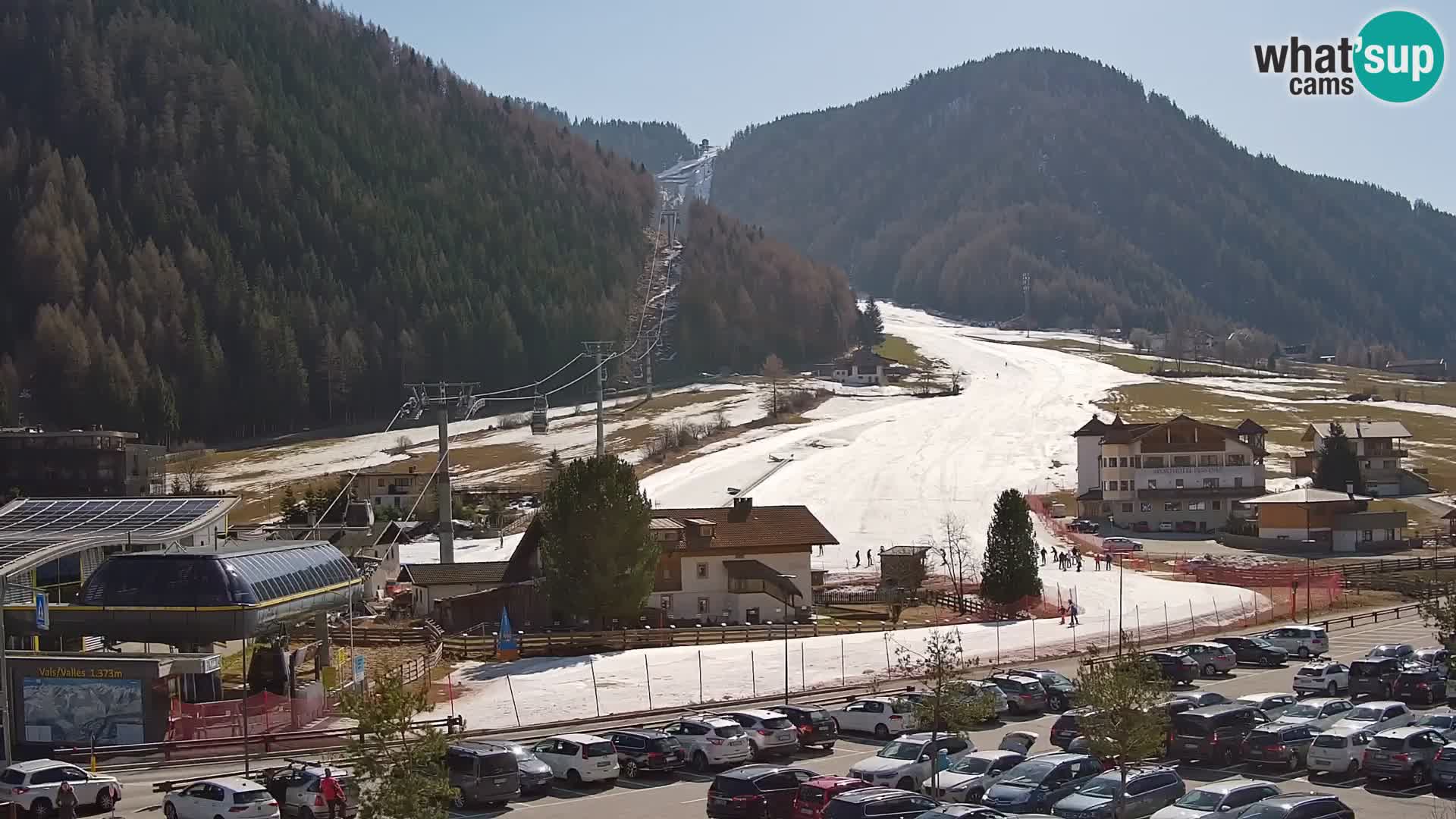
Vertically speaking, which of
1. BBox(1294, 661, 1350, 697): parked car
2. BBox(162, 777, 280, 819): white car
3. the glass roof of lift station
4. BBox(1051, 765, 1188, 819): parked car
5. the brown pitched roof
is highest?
the glass roof of lift station

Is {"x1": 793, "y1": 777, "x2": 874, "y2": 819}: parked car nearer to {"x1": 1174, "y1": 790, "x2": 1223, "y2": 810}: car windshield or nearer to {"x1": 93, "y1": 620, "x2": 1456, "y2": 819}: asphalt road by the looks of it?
{"x1": 93, "y1": 620, "x2": 1456, "y2": 819}: asphalt road

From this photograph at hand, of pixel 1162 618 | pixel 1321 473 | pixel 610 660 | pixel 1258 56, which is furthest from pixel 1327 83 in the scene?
pixel 1321 473

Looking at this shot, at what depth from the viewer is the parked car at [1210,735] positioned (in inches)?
1282

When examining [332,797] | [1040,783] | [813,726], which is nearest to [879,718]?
[813,726]

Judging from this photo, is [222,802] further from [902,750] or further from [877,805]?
[902,750]

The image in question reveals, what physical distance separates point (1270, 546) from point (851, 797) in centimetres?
7206

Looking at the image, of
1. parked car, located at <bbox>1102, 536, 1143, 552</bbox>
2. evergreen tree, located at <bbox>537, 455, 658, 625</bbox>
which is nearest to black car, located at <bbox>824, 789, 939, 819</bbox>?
evergreen tree, located at <bbox>537, 455, 658, 625</bbox>

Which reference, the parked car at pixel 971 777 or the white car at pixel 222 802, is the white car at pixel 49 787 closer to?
the white car at pixel 222 802

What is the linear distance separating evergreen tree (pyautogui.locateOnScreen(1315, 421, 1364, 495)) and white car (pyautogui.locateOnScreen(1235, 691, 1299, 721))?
73268 mm

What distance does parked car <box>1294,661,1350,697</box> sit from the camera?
1609 inches

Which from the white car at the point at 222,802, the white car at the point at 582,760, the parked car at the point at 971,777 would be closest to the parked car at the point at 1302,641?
the parked car at the point at 971,777

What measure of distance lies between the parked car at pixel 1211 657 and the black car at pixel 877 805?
2239cm

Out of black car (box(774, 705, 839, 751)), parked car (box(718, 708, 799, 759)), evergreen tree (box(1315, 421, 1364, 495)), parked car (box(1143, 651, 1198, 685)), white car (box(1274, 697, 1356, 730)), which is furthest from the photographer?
evergreen tree (box(1315, 421, 1364, 495))

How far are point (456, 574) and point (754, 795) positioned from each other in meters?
38.6
